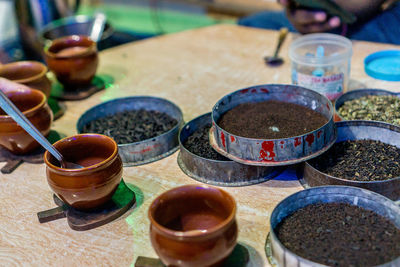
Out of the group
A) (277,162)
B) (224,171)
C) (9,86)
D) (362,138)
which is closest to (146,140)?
(224,171)

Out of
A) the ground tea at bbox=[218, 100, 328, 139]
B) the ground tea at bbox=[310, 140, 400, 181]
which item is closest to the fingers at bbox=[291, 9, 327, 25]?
the ground tea at bbox=[218, 100, 328, 139]

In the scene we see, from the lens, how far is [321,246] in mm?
881

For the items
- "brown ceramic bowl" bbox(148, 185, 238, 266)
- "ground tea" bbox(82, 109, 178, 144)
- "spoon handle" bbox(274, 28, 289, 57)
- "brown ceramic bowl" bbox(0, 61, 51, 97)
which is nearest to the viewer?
"brown ceramic bowl" bbox(148, 185, 238, 266)

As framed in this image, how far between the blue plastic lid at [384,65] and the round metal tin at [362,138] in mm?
454

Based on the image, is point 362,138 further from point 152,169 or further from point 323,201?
point 152,169

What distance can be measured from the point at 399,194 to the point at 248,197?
1.17 feet

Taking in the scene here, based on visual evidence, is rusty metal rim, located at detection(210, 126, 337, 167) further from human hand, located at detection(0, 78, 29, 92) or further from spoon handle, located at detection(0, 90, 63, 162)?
human hand, located at detection(0, 78, 29, 92)

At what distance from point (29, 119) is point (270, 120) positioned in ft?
2.27

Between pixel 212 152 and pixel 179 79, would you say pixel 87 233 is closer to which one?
pixel 212 152

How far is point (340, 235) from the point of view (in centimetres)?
90

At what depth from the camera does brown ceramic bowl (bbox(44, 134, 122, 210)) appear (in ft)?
3.30

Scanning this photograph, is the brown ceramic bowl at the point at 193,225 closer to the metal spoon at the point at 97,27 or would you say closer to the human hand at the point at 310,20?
the human hand at the point at 310,20

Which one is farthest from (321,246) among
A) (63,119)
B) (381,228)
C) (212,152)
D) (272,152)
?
(63,119)

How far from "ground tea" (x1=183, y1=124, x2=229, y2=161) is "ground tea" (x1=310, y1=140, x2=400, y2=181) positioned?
268mm
